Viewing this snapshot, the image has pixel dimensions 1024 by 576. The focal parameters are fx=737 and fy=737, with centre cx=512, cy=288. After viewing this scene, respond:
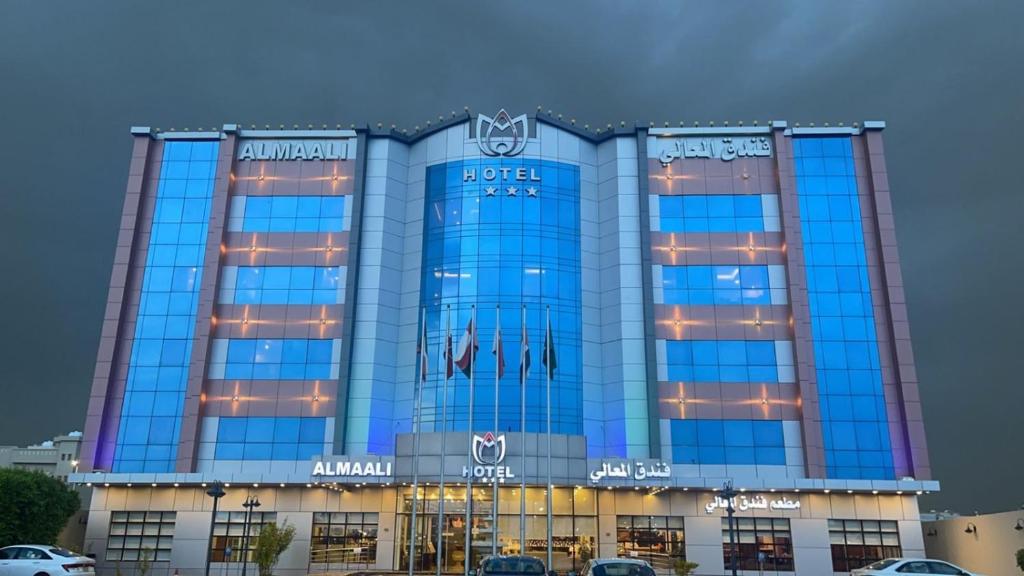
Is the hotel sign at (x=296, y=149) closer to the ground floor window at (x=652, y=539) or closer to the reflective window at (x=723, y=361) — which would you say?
the reflective window at (x=723, y=361)

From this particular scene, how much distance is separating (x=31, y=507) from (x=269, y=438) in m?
14.5

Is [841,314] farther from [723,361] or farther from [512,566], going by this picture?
[512,566]

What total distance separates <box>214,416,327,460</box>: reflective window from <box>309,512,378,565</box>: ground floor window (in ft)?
15.6

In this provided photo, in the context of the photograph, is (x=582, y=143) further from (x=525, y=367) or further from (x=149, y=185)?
(x=149, y=185)

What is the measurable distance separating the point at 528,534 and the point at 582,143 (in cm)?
3100

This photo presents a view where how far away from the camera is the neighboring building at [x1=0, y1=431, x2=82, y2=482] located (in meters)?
137

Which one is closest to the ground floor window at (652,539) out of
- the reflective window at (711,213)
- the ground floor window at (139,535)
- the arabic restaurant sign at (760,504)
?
the arabic restaurant sign at (760,504)

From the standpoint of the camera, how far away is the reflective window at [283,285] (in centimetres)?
5619

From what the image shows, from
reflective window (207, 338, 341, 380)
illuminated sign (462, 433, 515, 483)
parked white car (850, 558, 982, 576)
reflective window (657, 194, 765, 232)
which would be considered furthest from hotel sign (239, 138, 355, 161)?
parked white car (850, 558, 982, 576)

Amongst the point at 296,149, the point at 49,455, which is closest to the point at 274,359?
the point at 296,149

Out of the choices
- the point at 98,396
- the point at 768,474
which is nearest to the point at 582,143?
the point at 768,474

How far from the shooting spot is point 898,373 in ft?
170

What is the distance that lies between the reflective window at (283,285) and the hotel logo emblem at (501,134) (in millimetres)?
15199

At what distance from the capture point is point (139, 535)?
166ft
